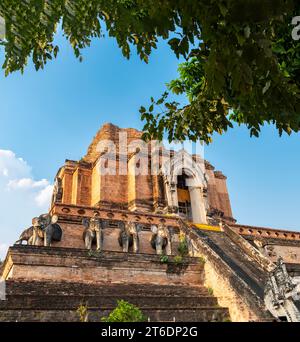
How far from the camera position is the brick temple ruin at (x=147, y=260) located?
8117 mm

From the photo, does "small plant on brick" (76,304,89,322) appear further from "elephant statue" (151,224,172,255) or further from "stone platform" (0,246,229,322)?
"elephant statue" (151,224,172,255)

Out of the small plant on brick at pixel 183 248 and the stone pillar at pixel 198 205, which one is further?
the stone pillar at pixel 198 205

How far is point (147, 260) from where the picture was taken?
10.3m

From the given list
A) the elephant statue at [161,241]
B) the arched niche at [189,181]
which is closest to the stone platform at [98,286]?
the elephant statue at [161,241]

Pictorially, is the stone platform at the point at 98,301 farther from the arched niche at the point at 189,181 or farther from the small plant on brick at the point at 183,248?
the arched niche at the point at 189,181

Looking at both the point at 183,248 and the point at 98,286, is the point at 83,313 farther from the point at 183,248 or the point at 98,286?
the point at 183,248

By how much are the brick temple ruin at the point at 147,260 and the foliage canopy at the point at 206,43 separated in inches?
202

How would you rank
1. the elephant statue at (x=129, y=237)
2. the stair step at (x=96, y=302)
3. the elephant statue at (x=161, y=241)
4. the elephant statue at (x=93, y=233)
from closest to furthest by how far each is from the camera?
the stair step at (x=96, y=302), the elephant statue at (x=93, y=233), the elephant statue at (x=129, y=237), the elephant statue at (x=161, y=241)

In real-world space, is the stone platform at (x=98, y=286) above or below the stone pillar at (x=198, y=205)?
below

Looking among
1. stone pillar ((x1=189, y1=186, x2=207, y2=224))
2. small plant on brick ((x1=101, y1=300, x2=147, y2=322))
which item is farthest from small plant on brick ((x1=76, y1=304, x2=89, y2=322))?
stone pillar ((x1=189, y1=186, x2=207, y2=224))

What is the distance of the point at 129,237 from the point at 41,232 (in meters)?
3.36

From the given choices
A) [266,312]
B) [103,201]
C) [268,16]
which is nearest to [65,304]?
[266,312]

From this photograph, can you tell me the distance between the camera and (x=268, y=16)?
2559 millimetres

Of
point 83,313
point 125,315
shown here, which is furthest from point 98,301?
point 125,315
